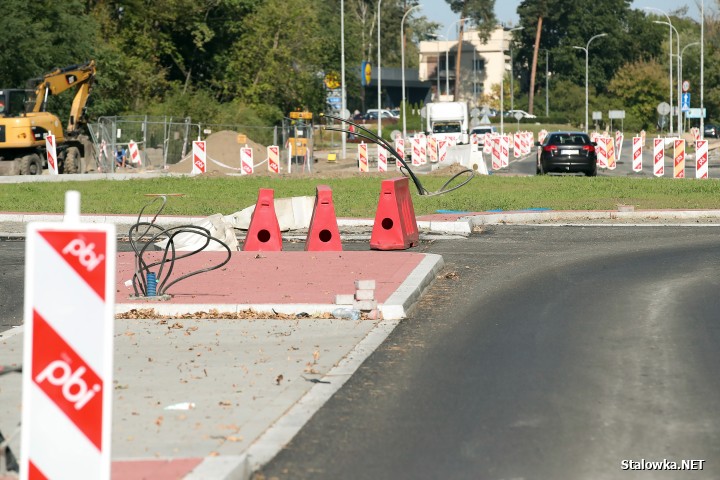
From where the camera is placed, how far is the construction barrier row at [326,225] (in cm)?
1730

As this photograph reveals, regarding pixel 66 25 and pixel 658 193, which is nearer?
pixel 658 193

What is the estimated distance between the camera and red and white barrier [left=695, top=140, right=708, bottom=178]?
37438 mm

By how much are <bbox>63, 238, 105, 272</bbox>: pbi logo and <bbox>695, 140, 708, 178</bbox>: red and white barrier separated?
33892 mm

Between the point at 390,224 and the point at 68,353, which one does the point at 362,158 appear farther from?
the point at 68,353

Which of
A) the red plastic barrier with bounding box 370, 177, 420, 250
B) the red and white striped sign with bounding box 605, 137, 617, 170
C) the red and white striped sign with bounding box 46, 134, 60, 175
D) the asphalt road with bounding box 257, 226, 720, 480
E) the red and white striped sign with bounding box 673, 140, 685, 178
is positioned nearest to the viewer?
the asphalt road with bounding box 257, 226, 720, 480

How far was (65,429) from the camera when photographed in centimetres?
524

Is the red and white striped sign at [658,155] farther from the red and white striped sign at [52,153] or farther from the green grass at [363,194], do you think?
the red and white striped sign at [52,153]

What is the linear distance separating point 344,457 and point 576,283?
7.99m

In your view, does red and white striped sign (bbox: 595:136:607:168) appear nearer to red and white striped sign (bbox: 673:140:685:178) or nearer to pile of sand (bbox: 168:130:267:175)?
red and white striped sign (bbox: 673:140:685:178)

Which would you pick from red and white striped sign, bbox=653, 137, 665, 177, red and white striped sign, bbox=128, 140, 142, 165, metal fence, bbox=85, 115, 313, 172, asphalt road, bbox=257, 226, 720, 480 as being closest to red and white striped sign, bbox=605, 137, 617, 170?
red and white striped sign, bbox=653, 137, 665, 177

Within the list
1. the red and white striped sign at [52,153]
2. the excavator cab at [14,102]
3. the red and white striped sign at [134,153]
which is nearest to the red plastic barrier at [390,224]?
the red and white striped sign at [52,153]

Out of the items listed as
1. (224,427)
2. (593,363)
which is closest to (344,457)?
(224,427)

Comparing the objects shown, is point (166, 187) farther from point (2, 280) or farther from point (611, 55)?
point (611, 55)

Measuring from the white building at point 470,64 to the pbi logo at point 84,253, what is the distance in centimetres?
14464
